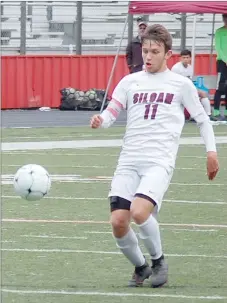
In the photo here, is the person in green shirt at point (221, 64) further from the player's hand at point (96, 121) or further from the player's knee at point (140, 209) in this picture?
the player's knee at point (140, 209)

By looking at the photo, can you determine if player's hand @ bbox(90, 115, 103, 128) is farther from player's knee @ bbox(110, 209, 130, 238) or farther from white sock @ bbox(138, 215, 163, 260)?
white sock @ bbox(138, 215, 163, 260)

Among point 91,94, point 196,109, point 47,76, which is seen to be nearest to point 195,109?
point 196,109

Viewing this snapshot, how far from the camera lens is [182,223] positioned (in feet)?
36.4

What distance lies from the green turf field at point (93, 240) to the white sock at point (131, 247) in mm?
201

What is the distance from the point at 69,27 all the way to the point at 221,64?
5539 millimetres

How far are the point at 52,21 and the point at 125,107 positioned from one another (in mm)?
20419

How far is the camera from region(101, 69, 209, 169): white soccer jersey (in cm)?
805

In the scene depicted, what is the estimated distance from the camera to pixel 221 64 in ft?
79.2

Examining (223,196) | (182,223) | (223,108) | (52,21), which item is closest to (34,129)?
(223,108)

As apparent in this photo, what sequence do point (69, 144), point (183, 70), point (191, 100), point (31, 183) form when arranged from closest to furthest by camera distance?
point (191, 100) < point (31, 183) < point (69, 144) < point (183, 70)

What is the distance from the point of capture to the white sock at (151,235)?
26.0 feet

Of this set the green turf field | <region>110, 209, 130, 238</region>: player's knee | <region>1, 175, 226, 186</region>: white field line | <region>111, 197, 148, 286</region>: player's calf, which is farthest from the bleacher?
<region>110, 209, 130, 238</region>: player's knee

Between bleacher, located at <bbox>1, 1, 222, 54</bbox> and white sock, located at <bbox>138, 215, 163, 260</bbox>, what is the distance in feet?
64.3

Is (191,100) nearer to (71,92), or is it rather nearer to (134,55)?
(134,55)
